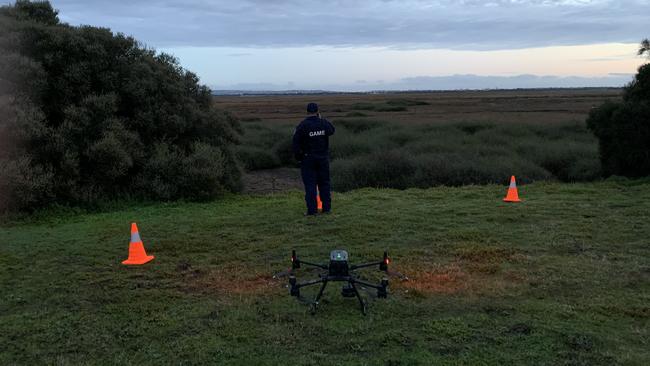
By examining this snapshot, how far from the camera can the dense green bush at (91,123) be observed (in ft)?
33.9

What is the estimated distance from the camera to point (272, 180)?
2162cm

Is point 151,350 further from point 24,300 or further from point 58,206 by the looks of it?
point 58,206

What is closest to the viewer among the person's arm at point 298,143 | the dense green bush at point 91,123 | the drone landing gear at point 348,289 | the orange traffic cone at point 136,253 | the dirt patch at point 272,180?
the drone landing gear at point 348,289

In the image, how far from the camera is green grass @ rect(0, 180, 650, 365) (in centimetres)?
400

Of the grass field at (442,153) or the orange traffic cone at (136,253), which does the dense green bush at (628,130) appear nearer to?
the grass field at (442,153)

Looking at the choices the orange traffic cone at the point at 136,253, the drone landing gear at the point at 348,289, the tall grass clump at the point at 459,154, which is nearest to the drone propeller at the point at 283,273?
the drone landing gear at the point at 348,289

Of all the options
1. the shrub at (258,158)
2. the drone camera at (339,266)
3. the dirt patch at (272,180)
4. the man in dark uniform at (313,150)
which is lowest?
the dirt patch at (272,180)

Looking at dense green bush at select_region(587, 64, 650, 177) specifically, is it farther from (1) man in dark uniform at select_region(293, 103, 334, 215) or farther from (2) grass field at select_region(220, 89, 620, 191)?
(1) man in dark uniform at select_region(293, 103, 334, 215)

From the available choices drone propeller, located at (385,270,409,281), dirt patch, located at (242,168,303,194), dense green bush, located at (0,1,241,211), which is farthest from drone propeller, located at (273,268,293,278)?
dirt patch, located at (242,168,303,194)

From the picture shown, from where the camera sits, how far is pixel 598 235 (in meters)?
7.24

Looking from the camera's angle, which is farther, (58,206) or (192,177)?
(192,177)

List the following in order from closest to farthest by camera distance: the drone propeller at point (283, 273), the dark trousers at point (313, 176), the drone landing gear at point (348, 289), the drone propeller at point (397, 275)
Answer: the drone landing gear at point (348, 289)
the drone propeller at point (397, 275)
the drone propeller at point (283, 273)
the dark trousers at point (313, 176)

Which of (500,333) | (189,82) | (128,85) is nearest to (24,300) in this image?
(500,333)

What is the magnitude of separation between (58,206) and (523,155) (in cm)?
1979
